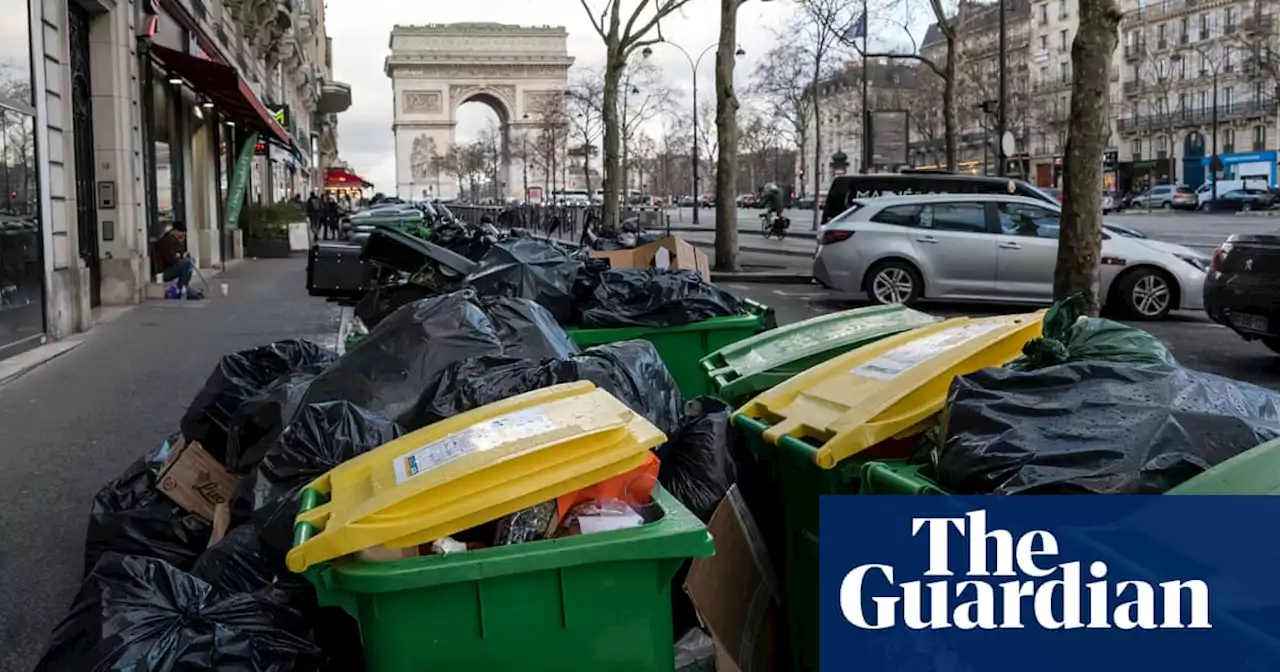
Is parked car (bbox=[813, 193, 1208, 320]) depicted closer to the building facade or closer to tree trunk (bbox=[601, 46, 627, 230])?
the building facade

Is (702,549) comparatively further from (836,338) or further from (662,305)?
(662,305)

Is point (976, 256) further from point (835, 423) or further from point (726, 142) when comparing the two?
point (835, 423)

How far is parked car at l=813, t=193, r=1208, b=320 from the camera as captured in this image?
13.5 m

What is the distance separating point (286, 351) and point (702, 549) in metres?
3.04

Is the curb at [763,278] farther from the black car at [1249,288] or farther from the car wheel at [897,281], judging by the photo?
the black car at [1249,288]

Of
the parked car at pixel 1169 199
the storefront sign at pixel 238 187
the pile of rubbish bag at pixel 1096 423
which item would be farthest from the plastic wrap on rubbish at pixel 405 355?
the parked car at pixel 1169 199

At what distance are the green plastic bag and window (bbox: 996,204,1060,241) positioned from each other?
1141 centimetres

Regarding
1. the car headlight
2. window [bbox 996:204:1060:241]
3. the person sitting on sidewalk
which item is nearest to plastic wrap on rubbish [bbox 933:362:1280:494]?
the car headlight

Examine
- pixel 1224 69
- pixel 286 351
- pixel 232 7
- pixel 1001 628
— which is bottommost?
pixel 1001 628

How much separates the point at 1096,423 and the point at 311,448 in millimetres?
2130

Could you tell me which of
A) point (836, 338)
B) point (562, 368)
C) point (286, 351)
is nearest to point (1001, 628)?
point (562, 368)

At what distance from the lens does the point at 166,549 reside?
4.31 meters

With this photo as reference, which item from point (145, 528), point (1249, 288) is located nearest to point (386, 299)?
point (145, 528)

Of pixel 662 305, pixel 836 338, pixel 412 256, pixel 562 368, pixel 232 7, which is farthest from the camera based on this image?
pixel 232 7
